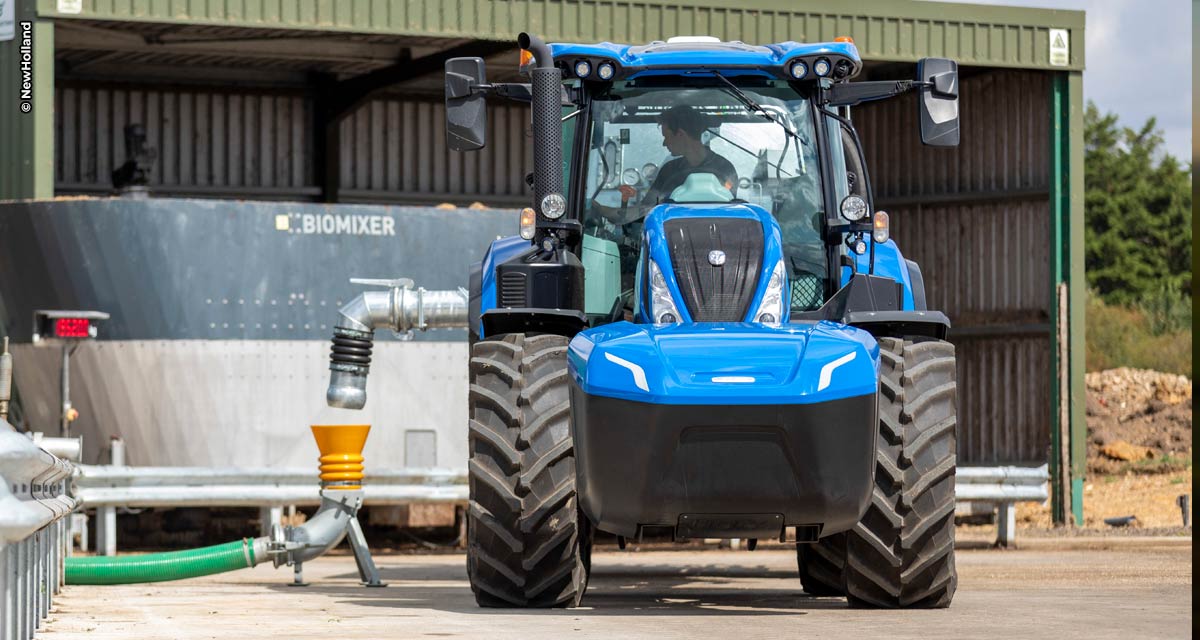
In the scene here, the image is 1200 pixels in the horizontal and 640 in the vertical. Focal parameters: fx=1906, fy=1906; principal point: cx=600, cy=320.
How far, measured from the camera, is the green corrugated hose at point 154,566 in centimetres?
1166

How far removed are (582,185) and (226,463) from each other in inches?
371

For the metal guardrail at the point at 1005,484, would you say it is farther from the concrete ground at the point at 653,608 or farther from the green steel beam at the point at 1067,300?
the green steel beam at the point at 1067,300

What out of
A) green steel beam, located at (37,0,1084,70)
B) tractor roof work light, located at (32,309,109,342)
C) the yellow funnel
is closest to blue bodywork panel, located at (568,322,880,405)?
the yellow funnel

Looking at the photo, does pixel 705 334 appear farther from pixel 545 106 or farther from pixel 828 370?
pixel 545 106

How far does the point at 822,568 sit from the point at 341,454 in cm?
345

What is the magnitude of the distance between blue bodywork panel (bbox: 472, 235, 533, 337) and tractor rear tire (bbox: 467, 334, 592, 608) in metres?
0.95

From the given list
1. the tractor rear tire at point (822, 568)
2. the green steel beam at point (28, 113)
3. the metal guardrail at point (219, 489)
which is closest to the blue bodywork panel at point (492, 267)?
the tractor rear tire at point (822, 568)

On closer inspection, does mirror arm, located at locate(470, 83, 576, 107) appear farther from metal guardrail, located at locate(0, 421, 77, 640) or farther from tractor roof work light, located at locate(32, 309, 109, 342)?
tractor roof work light, located at locate(32, 309, 109, 342)

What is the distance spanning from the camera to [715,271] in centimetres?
874

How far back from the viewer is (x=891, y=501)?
8703 mm

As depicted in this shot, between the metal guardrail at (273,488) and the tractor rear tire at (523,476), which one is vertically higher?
the tractor rear tire at (523,476)

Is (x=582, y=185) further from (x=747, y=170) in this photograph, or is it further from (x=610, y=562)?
(x=610, y=562)

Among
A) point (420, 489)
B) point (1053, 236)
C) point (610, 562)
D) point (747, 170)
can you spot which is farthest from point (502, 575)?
point (1053, 236)

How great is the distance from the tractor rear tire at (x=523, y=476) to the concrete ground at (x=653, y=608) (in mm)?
197
